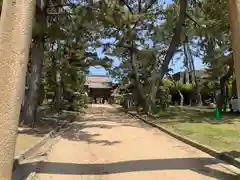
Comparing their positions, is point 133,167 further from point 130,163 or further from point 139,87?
point 139,87

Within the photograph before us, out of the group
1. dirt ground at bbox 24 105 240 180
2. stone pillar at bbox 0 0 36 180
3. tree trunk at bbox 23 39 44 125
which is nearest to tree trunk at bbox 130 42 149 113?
tree trunk at bbox 23 39 44 125

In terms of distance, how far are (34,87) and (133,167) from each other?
31.1 ft

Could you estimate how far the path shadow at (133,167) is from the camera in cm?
704

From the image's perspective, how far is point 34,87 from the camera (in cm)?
1568

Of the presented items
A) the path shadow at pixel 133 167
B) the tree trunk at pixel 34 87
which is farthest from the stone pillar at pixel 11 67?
the tree trunk at pixel 34 87

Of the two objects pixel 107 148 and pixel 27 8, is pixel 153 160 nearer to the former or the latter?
pixel 107 148

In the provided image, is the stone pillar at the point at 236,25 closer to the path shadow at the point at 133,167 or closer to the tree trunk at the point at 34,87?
the path shadow at the point at 133,167

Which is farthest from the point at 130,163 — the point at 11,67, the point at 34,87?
the point at 34,87

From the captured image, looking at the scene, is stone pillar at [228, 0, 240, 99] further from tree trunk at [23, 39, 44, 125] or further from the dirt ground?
tree trunk at [23, 39, 44, 125]

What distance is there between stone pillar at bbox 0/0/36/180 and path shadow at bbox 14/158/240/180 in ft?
7.76

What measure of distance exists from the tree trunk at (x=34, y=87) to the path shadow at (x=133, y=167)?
25.5ft

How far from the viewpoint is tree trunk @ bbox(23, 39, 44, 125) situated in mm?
15391

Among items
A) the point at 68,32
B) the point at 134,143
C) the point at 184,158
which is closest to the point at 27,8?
the point at 184,158

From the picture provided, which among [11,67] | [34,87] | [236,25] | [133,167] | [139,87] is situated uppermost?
[236,25]
